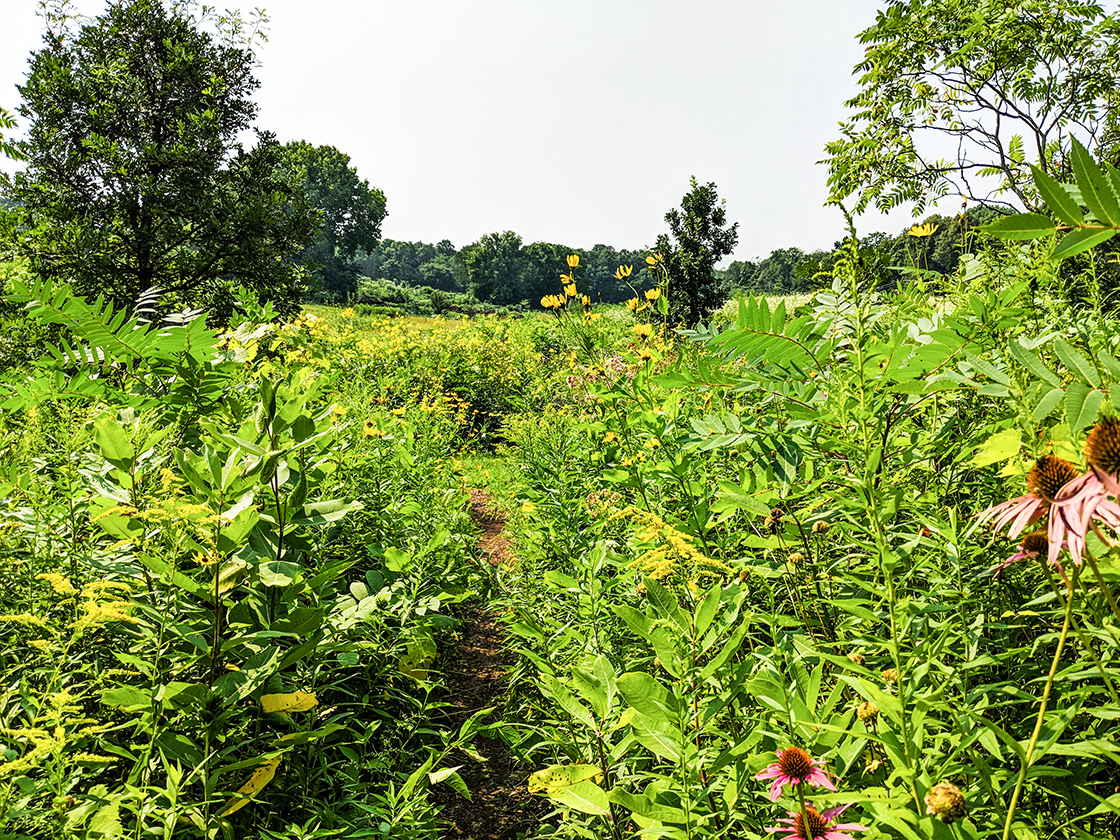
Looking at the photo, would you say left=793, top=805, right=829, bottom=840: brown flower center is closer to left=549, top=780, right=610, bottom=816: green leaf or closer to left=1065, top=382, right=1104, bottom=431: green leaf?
left=549, top=780, right=610, bottom=816: green leaf

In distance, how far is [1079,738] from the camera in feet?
2.54

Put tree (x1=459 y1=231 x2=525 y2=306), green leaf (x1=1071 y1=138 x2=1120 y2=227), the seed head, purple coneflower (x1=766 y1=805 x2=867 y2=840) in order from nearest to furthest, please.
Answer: green leaf (x1=1071 y1=138 x2=1120 y2=227), the seed head, purple coneflower (x1=766 y1=805 x2=867 y2=840), tree (x1=459 y1=231 x2=525 y2=306)

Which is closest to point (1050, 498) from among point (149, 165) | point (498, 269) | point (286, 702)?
point (286, 702)

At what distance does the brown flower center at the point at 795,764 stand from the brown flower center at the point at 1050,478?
39cm

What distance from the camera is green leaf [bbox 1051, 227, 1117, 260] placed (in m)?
0.44

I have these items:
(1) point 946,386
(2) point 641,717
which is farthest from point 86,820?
(1) point 946,386

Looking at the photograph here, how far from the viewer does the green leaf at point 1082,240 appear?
0.44 m

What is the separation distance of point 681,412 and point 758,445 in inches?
31.1

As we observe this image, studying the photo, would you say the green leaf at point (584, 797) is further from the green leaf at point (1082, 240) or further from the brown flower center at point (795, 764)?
the green leaf at point (1082, 240)

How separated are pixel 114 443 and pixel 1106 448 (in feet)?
5.23

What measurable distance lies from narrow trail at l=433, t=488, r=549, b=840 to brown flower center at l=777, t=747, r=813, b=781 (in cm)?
105

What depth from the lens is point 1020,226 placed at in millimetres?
503

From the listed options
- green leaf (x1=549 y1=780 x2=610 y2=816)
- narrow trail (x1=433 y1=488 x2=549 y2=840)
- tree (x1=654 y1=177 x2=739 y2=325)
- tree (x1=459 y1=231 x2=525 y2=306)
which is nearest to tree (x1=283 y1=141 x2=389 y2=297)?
tree (x1=459 y1=231 x2=525 y2=306)

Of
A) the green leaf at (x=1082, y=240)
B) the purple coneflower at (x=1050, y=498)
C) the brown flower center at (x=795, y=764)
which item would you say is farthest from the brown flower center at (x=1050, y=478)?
the brown flower center at (x=795, y=764)
